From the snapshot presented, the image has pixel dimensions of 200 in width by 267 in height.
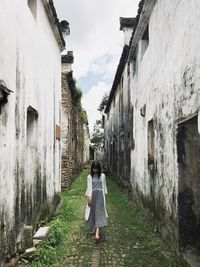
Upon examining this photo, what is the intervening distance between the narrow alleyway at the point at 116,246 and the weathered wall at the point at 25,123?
77cm

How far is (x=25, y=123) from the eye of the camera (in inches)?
236

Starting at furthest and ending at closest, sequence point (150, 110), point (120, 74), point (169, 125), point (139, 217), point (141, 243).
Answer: point (120, 74), point (139, 217), point (150, 110), point (141, 243), point (169, 125)

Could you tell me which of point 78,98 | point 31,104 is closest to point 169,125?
point 31,104

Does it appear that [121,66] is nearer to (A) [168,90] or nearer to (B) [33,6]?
(B) [33,6]

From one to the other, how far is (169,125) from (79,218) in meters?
4.03

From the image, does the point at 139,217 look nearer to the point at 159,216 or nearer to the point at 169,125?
the point at 159,216

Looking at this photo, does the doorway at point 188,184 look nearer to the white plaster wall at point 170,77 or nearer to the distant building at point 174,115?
the distant building at point 174,115

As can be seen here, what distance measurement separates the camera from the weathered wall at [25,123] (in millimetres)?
4719

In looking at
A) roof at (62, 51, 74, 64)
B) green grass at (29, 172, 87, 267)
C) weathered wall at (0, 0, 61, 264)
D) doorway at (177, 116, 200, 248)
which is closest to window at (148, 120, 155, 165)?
green grass at (29, 172, 87, 267)

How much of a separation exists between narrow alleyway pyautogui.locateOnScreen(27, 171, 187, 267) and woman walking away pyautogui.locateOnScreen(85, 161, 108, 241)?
325 mm

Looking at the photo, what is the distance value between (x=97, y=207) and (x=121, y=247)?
115 centimetres

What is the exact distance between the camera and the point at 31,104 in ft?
21.3

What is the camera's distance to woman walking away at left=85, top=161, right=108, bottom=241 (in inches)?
281

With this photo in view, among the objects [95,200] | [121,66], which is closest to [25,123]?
[95,200]
